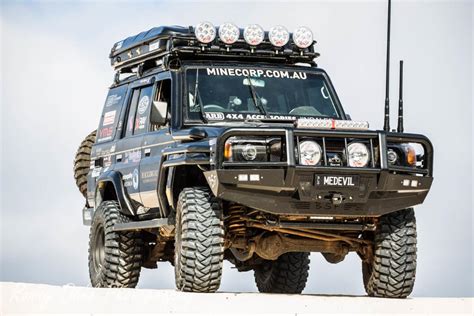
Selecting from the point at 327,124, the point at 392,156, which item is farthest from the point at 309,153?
the point at 392,156

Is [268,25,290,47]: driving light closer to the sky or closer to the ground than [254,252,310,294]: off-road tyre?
closer to the sky

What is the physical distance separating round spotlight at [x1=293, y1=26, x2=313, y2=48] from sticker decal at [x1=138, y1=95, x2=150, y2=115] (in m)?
1.76

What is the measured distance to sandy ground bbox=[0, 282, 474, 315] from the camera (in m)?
10.4

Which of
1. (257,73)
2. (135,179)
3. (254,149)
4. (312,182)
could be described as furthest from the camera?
(135,179)

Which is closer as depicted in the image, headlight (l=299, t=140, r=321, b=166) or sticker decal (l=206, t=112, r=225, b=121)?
headlight (l=299, t=140, r=321, b=166)

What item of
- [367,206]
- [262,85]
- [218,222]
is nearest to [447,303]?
[367,206]

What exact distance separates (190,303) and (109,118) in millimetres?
5278

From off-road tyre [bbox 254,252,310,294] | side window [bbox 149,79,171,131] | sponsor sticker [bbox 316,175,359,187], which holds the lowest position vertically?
Result: off-road tyre [bbox 254,252,310,294]

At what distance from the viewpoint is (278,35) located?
13.9 metres

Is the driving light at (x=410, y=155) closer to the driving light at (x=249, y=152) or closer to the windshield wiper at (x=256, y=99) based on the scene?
the driving light at (x=249, y=152)

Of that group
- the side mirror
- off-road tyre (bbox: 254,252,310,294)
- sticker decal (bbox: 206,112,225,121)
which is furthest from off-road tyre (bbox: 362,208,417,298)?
off-road tyre (bbox: 254,252,310,294)

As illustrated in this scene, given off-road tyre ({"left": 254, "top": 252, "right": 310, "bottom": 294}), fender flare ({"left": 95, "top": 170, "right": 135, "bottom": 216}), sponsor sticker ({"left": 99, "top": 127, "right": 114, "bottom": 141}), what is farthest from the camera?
off-road tyre ({"left": 254, "top": 252, "right": 310, "bottom": 294})

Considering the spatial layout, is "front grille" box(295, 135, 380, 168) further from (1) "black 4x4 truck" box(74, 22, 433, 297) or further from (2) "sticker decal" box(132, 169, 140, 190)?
(2) "sticker decal" box(132, 169, 140, 190)

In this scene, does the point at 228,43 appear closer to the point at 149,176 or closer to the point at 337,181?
the point at 149,176
